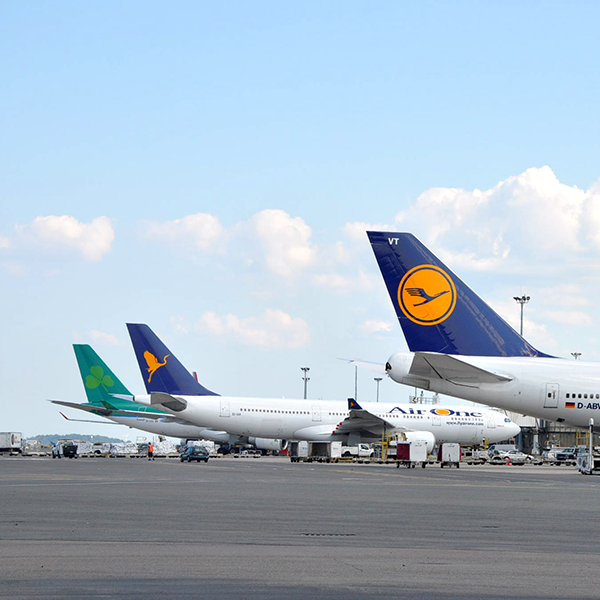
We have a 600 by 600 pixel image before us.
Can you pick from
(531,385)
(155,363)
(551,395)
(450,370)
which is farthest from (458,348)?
(155,363)

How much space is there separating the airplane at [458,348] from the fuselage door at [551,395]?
0.04 meters

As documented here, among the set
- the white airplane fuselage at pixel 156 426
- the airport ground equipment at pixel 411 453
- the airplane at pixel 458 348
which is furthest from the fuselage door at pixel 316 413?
the airplane at pixel 458 348

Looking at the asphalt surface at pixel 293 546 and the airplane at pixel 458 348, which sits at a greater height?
the airplane at pixel 458 348

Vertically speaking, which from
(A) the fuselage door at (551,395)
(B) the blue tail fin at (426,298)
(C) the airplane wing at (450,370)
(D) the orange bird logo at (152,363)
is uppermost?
(B) the blue tail fin at (426,298)

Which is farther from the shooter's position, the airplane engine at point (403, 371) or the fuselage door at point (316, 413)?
the fuselage door at point (316, 413)

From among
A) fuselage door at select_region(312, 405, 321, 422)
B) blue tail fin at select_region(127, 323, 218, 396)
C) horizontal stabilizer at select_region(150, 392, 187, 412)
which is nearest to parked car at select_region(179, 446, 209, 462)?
horizontal stabilizer at select_region(150, 392, 187, 412)

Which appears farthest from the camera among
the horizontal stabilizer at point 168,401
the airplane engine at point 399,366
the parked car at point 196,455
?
the horizontal stabilizer at point 168,401

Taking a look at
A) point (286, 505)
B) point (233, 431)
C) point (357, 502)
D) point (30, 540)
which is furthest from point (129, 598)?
point (233, 431)

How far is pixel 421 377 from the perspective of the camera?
35.5m

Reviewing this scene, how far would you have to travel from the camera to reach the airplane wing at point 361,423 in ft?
194

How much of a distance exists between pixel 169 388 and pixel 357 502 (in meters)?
43.7

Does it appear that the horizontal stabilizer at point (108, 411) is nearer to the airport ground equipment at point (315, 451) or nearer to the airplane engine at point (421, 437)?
the airport ground equipment at point (315, 451)

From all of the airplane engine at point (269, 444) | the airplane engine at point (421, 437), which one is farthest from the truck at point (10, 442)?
the airplane engine at point (421, 437)

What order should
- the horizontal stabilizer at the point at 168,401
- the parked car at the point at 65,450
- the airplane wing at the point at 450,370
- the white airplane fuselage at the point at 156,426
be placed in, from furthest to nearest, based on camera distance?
the white airplane fuselage at the point at 156,426
the parked car at the point at 65,450
the horizontal stabilizer at the point at 168,401
the airplane wing at the point at 450,370
